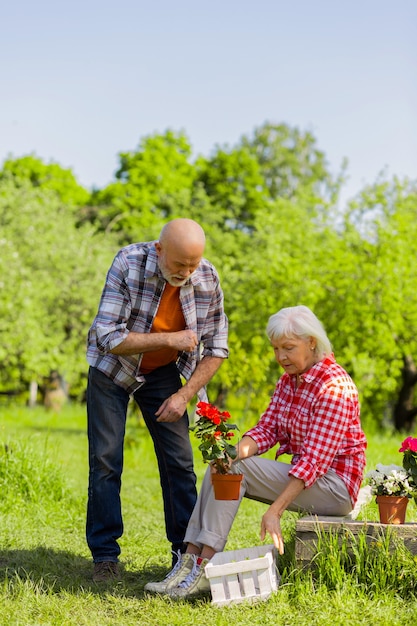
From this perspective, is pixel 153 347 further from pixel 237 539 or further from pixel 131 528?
pixel 131 528

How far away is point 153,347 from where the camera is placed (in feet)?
12.8

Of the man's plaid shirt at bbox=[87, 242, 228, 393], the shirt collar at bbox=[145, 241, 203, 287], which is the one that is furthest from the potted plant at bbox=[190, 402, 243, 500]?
the shirt collar at bbox=[145, 241, 203, 287]

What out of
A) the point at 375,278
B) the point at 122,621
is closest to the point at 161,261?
the point at 122,621

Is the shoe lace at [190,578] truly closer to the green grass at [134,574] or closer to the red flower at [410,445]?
the green grass at [134,574]

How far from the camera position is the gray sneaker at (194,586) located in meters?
3.58

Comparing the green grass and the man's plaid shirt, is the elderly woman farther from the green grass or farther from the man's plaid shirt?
the man's plaid shirt

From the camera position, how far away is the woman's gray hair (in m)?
3.72

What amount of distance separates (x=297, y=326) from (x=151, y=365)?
84 cm

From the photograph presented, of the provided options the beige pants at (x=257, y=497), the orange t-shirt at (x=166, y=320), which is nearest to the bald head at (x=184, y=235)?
the orange t-shirt at (x=166, y=320)

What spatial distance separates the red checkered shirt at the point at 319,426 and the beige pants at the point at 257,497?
0.07 metres

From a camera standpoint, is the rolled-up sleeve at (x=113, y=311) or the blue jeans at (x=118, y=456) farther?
the blue jeans at (x=118, y=456)

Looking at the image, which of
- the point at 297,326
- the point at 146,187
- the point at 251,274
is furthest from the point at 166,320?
the point at 146,187

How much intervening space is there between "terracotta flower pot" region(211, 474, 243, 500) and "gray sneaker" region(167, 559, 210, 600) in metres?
0.29

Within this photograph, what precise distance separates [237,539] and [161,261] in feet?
6.46
